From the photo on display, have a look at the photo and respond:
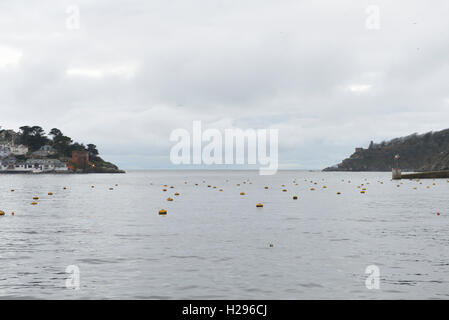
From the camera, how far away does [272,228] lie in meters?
36.7

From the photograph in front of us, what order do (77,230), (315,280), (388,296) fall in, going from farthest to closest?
(77,230) < (315,280) < (388,296)

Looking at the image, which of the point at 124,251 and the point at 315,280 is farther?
the point at 124,251

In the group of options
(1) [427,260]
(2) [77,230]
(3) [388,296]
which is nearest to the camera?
(3) [388,296]

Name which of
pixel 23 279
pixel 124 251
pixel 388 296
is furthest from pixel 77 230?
pixel 388 296
